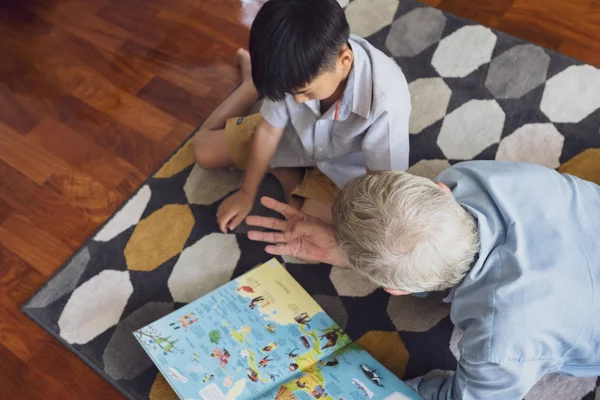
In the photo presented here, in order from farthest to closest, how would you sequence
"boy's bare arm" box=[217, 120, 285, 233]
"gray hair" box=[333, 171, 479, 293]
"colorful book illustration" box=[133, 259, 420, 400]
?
"boy's bare arm" box=[217, 120, 285, 233] → "colorful book illustration" box=[133, 259, 420, 400] → "gray hair" box=[333, 171, 479, 293]

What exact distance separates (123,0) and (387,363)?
3.56ft

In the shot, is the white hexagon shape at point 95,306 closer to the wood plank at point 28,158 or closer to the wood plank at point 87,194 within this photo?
the wood plank at point 87,194

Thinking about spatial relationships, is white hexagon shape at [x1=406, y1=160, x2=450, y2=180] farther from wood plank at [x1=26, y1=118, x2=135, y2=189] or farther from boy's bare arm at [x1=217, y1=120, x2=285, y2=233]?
wood plank at [x1=26, y1=118, x2=135, y2=189]

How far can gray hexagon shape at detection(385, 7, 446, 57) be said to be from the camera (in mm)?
1207

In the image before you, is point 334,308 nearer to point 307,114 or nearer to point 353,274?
point 353,274

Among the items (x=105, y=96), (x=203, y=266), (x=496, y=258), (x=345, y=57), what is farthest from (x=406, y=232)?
(x=105, y=96)

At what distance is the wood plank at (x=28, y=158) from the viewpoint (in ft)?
3.80

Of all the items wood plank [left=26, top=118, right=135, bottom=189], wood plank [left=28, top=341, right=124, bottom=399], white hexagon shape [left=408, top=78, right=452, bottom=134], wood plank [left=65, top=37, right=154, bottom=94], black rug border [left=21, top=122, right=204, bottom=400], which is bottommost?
wood plank [left=28, top=341, right=124, bottom=399]

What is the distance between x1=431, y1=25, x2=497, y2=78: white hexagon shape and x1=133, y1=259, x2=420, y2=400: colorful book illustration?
58 cm

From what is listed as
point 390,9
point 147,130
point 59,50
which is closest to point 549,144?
point 390,9

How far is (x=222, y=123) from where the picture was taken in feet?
3.78

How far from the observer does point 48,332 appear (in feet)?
3.26

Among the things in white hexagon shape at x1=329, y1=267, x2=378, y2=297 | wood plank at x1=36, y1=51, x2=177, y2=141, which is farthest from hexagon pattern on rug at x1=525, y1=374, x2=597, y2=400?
wood plank at x1=36, y1=51, x2=177, y2=141

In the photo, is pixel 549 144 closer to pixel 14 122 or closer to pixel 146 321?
pixel 146 321
